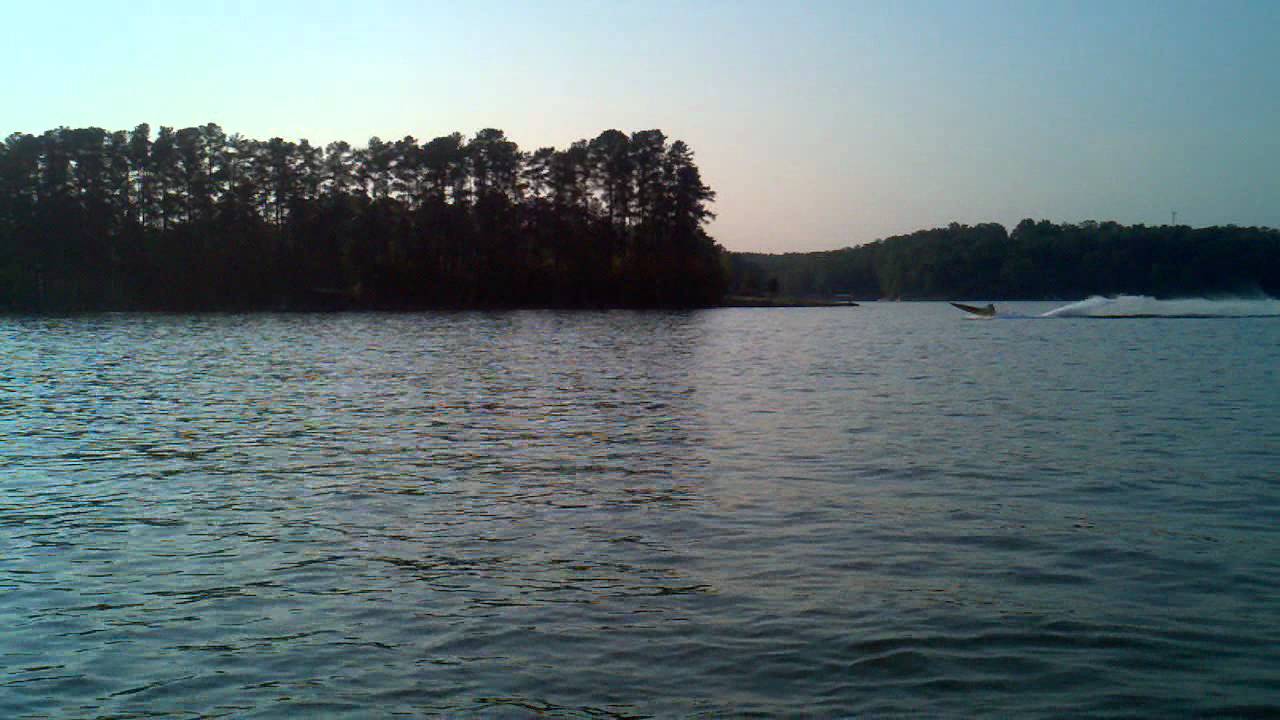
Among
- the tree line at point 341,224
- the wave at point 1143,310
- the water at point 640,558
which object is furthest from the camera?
the tree line at point 341,224

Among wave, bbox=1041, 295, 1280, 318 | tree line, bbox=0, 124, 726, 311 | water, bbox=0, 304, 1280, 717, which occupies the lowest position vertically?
water, bbox=0, 304, 1280, 717

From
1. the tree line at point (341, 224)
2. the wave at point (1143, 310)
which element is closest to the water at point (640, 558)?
the wave at point (1143, 310)

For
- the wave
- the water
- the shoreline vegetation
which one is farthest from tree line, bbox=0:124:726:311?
the water

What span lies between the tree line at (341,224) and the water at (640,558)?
4314 inches

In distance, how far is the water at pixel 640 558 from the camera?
869cm

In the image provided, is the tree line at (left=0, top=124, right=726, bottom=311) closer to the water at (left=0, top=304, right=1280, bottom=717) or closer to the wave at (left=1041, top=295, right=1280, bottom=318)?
the wave at (left=1041, top=295, right=1280, bottom=318)

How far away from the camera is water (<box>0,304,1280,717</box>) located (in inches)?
342

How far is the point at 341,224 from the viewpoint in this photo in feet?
445

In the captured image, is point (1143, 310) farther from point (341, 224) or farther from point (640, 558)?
point (640, 558)

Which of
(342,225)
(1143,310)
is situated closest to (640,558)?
(1143,310)

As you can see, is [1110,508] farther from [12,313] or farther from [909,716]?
[12,313]

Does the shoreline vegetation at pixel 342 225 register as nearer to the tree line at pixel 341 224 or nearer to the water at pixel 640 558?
the tree line at pixel 341 224

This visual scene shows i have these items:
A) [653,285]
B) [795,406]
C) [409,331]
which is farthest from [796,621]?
[653,285]

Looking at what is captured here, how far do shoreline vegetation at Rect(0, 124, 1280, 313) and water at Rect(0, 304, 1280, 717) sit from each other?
110 meters
